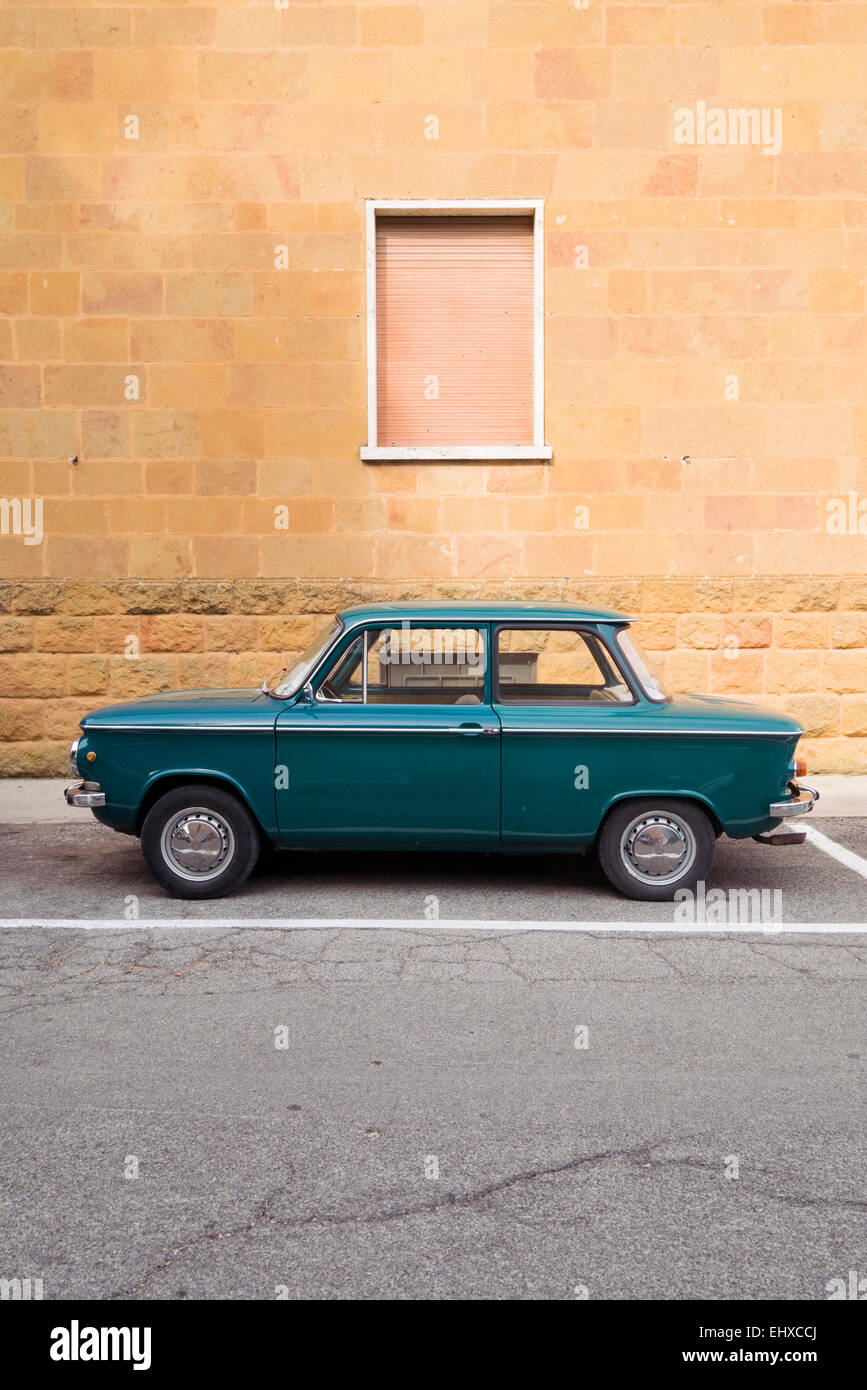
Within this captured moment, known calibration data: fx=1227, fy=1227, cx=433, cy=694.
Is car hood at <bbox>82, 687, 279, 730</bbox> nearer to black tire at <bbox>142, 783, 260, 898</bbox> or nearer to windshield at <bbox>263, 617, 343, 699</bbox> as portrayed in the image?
windshield at <bbox>263, 617, 343, 699</bbox>

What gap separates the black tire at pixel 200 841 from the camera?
653 centimetres

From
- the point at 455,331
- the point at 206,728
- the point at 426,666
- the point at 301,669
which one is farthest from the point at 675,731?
the point at 455,331

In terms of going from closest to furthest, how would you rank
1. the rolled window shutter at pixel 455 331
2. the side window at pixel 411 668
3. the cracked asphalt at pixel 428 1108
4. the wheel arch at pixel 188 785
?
the cracked asphalt at pixel 428 1108
the wheel arch at pixel 188 785
the side window at pixel 411 668
the rolled window shutter at pixel 455 331

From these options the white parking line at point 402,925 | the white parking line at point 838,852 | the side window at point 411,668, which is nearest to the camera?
the white parking line at point 402,925

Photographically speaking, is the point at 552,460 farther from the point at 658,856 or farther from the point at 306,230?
the point at 658,856

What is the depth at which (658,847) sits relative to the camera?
6547 mm

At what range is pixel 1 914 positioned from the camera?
6.34 meters

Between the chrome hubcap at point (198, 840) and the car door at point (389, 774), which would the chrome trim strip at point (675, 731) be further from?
the chrome hubcap at point (198, 840)

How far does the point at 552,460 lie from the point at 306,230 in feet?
9.41

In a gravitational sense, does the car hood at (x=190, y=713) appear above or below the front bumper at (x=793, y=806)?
above

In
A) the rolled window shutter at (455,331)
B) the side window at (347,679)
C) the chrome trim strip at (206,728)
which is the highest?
the rolled window shutter at (455,331)

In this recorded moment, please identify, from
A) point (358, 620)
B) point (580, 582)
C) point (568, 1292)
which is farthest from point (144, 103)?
point (568, 1292)

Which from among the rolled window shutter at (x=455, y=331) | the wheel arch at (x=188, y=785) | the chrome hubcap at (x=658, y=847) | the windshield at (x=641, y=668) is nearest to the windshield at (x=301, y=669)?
the wheel arch at (x=188, y=785)

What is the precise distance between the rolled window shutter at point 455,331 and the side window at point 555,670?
4409 mm
